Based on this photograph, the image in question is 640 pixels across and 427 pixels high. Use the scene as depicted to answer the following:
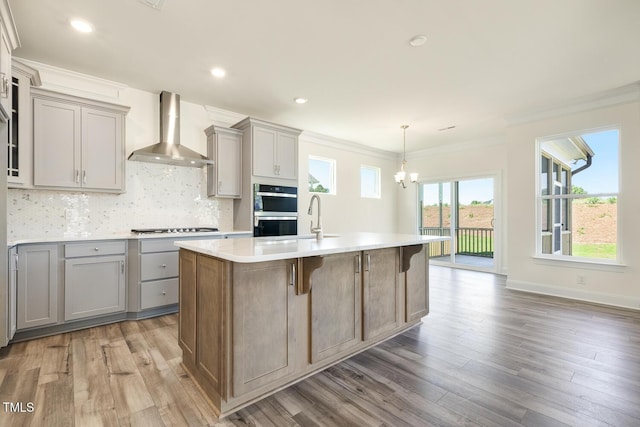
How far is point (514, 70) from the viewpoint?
3.29 metres

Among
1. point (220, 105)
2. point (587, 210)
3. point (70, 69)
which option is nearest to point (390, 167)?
point (587, 210)

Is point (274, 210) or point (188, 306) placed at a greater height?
point (274, 210)

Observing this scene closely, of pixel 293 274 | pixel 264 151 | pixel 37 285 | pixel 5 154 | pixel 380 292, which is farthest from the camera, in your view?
pixel 264 151

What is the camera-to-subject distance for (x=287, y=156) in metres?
4.66

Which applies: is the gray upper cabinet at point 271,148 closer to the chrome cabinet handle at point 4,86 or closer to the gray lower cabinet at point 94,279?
the gray lower cabinet at point 94,279

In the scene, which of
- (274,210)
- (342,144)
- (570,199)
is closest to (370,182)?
(342,144)

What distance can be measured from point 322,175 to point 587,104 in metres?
4.22

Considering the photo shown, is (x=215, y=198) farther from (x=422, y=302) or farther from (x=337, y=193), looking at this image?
(x=422, y=302)

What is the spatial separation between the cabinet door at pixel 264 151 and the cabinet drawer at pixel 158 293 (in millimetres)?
1814

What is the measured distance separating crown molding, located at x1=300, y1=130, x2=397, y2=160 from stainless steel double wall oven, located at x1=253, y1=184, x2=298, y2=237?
156 cm

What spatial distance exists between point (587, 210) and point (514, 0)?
3441 mm

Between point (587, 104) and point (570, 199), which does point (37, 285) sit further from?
point (587, 104)

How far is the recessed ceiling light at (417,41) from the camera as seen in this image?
270 centimetres

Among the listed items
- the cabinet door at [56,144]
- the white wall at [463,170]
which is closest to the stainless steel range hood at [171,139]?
the cabinet door at [56,144]
